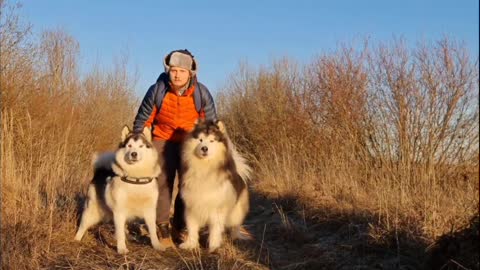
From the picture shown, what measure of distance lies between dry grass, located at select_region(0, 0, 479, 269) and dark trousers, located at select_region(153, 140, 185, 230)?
526 mm

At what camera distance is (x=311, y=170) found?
27.7ft

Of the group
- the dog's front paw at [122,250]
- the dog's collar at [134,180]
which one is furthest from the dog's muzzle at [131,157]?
the dog's front paw at [122,250]

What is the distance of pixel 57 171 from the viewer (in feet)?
18.6

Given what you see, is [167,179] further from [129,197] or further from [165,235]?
[129,197]

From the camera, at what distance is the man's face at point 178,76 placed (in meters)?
5.15

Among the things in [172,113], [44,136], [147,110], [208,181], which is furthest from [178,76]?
[44,136]

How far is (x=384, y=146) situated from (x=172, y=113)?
4.09 metres

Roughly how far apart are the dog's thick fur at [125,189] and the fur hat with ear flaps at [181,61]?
0.79 m

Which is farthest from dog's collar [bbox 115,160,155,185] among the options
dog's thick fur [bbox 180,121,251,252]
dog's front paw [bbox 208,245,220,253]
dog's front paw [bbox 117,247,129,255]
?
Answer: dog's front paw [bbox 208,245,220,253]

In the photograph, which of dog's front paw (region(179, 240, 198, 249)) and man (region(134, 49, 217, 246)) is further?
man (region(134, 49, 217, 246))

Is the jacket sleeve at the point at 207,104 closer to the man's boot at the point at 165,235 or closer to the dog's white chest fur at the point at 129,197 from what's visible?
the dog's white chest fur at the point at 129,197

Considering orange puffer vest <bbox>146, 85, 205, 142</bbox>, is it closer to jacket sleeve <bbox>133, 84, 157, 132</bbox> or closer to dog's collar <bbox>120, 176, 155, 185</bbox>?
jacket sleeve <bbox>133, 84, 157, 132</bbox>

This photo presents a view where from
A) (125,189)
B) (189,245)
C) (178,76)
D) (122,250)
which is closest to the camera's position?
(122,250)

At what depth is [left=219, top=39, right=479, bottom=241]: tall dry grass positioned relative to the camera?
199 inches
